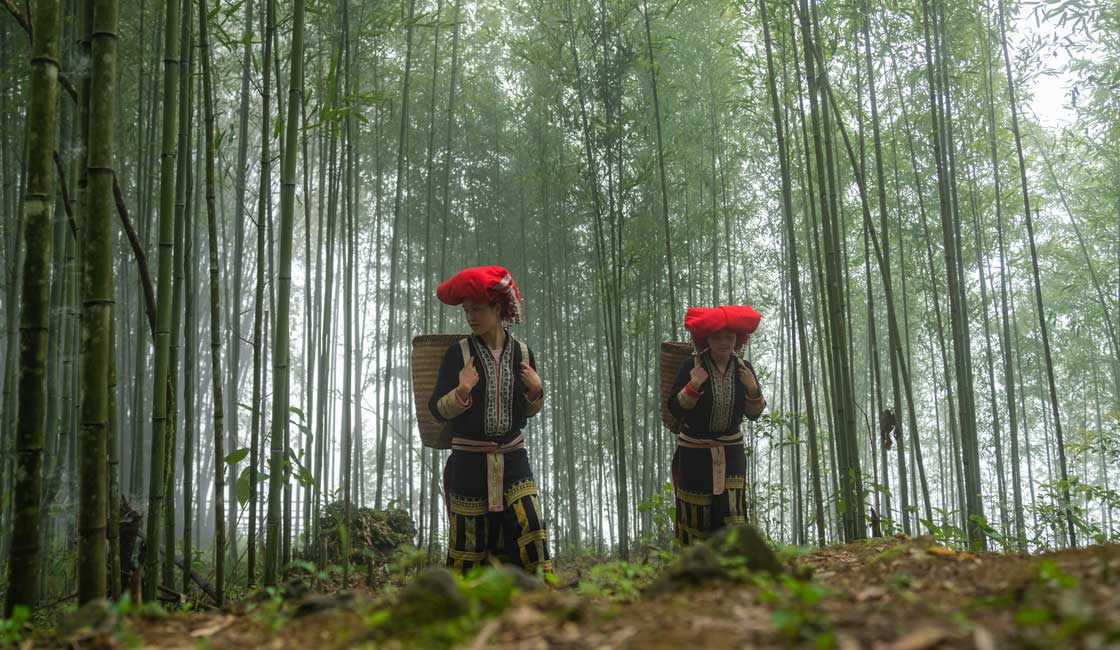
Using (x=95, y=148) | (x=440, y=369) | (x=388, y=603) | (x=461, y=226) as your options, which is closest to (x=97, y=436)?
(x=95, y=148)

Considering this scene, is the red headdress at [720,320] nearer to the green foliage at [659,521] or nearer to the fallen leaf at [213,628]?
the green foliage at [659,521]

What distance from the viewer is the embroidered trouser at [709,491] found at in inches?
147

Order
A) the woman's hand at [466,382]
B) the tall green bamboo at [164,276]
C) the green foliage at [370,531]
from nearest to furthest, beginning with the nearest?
the tall green bamboo at [164,276] < the woman's hand at [466,382] < the green foliage at [370,531]

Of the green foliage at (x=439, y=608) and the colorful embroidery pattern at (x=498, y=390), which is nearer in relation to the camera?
the green foliage at (x=439, y=608)

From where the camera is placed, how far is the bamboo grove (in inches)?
98.7

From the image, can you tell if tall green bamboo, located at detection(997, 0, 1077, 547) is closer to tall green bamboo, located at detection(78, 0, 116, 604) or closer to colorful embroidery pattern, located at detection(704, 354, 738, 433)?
colorful embroidery pattern, located at detection(704, 354, 738, 433)

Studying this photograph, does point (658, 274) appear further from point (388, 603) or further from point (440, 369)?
point (388, 603)

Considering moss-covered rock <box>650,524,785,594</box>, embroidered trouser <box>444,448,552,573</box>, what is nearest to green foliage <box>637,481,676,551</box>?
embroidered trouser <box>444,448,552,573</box>

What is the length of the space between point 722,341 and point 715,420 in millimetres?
356

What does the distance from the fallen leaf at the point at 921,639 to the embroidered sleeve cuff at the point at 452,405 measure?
2.08 m

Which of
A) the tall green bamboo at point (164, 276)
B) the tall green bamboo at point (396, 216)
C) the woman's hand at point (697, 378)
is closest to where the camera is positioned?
the tall green bamboo at point (164, 276)

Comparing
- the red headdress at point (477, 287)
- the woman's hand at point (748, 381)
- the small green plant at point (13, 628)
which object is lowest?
the small green plant at point (13, 628)

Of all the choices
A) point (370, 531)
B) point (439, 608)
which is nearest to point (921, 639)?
point (439, 608)

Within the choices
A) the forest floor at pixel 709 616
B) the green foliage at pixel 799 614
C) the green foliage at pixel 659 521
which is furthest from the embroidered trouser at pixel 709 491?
the green foliage at pixel 799 614
